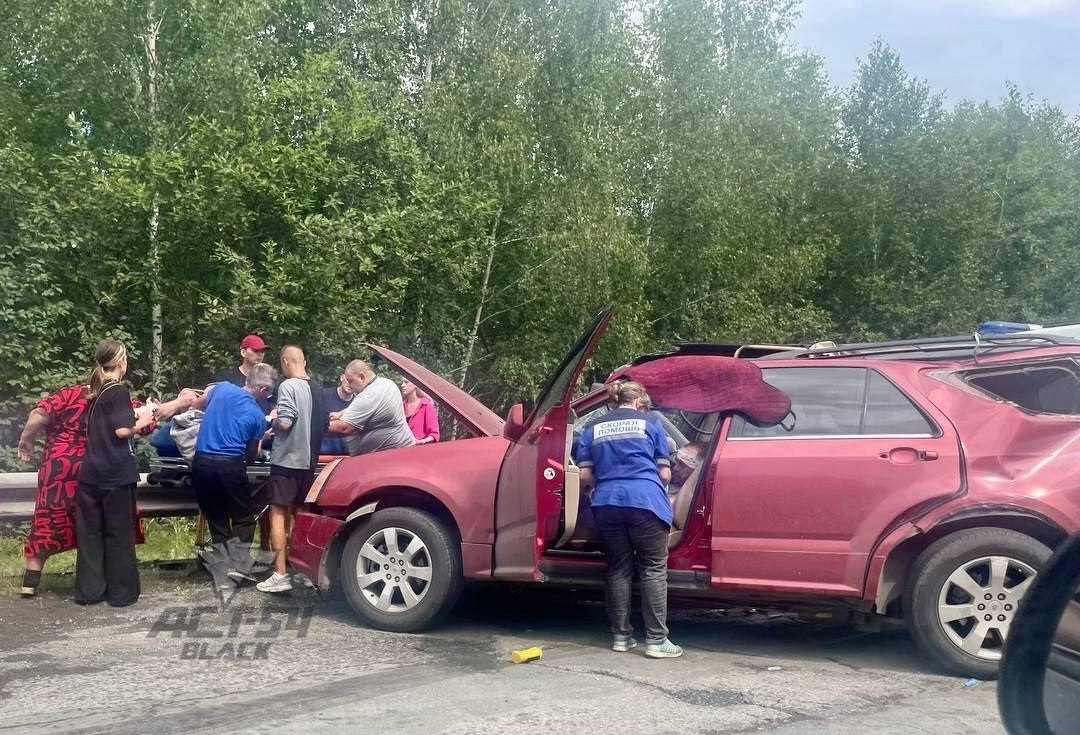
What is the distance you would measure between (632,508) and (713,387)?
0.96 m

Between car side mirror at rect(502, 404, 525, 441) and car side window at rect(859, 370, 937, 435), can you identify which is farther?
car side mirror at rect(502, 404, 525, 441)

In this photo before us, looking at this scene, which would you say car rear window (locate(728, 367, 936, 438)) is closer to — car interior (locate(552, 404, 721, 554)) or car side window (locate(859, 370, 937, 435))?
car side window (locate(859, 370, 937, 435))

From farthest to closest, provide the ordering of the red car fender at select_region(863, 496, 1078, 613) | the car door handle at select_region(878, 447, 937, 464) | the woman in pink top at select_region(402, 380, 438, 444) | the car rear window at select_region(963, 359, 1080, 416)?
the woman in pink top at select_region(402, 380, 438, 444) < the car rear window at select_region(963, 359, 1080, 416) < the car door handle at select_region(878, 447, 937, 464) < the red car fender at select_region(863, 496, 1078, 613)

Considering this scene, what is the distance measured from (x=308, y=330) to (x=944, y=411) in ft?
35.5

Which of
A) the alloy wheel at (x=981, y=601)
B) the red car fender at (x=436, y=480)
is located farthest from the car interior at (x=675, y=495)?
the alloy wheel at (x=981, y=601)

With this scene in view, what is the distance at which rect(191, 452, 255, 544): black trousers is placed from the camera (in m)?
8.80

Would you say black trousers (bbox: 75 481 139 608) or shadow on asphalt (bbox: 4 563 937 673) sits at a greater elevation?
black trousers (bbox: 75 481 139 608)

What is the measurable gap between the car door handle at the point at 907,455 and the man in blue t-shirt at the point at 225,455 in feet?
15.7

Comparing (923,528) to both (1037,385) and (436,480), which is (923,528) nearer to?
(1037,385)

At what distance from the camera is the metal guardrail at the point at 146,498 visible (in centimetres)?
883

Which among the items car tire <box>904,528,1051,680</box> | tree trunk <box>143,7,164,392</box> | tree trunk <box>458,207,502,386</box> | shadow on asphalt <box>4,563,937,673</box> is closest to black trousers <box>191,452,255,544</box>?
shadow on asphalt <box>4,563,937,673</box>

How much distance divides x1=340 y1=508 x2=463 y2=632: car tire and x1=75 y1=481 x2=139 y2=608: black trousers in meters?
1.71

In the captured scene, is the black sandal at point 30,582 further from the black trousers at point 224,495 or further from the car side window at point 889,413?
the car side window at point 889,413

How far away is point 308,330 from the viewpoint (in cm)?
1588
